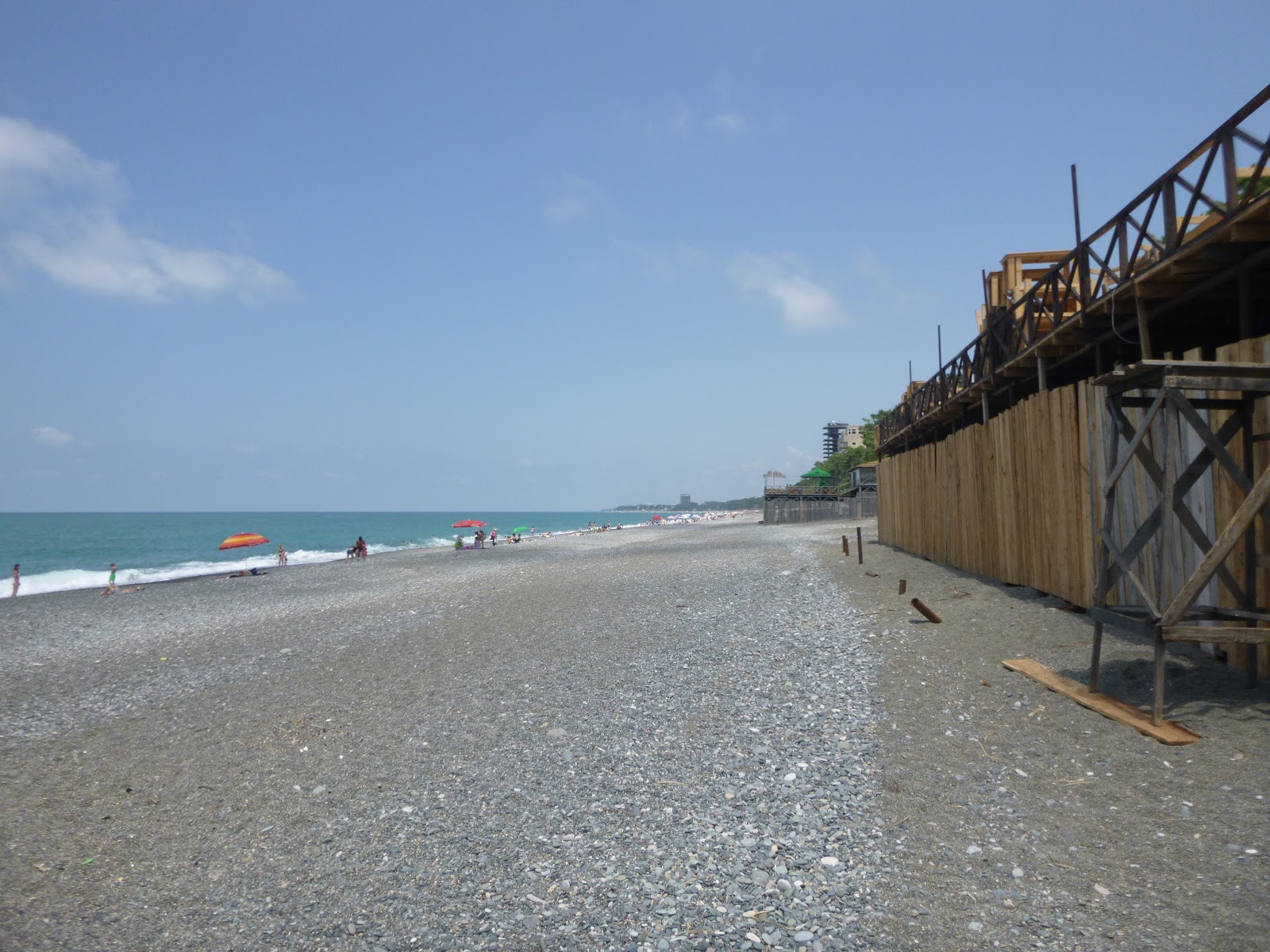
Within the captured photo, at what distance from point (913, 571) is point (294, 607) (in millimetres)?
15808

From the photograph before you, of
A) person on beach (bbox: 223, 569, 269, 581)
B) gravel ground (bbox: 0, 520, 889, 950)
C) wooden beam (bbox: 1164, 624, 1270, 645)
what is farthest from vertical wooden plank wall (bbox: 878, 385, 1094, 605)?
person on beach (bbox: 223, 569, 269, 581)

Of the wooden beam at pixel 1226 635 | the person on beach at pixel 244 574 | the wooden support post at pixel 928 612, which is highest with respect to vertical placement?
the wooden beam at pixel 1226 635

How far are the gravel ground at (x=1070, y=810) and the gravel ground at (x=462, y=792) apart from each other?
1.04ft

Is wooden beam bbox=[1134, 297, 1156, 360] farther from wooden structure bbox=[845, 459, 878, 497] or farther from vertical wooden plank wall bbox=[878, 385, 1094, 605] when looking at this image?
wooden structure bbox=[845, 459, 878, 497]

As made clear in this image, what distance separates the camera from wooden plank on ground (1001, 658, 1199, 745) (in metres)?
5.39

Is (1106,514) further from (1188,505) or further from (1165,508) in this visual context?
(1188,505)

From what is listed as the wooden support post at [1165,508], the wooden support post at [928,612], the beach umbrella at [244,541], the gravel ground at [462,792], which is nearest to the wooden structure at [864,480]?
the beach umbrella at [244,541]

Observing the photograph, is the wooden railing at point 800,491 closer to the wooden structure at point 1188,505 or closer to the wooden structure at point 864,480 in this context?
the wooden structure at point 864,480

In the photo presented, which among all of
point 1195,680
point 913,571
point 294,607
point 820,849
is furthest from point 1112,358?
point 294,607

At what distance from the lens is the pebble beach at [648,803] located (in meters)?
4.01

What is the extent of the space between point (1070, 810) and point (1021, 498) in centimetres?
746

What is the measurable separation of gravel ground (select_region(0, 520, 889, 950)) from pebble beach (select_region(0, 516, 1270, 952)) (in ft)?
0.09

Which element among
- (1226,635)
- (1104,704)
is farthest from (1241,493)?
(1104,704)

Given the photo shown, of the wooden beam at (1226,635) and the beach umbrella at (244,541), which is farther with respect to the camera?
the beach umbrella at (244,541)
